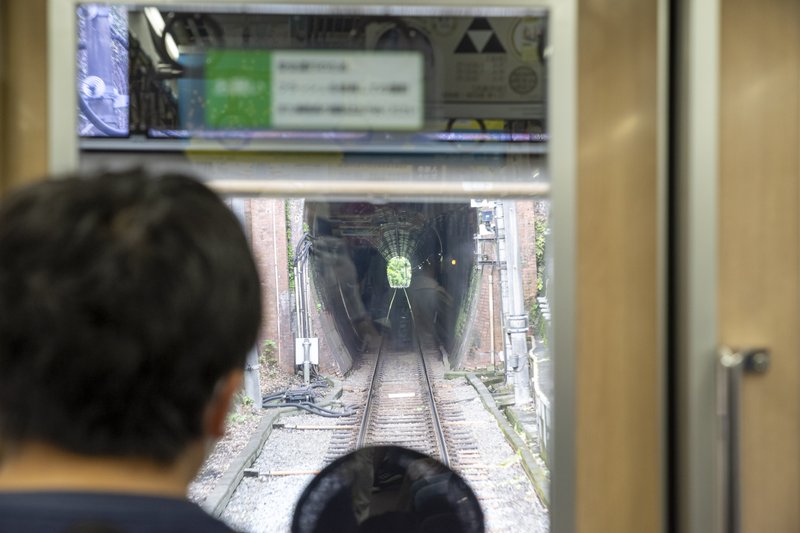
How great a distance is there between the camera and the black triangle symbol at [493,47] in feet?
5.03

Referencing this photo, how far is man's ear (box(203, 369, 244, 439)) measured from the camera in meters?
0.89

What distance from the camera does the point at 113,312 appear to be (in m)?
0.77

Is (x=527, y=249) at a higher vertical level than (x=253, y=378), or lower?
higher

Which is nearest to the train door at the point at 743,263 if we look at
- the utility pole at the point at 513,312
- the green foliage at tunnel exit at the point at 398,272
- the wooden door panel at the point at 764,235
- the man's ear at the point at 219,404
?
the wooden door panel at the point at 764,235

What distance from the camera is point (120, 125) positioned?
154 centimetres

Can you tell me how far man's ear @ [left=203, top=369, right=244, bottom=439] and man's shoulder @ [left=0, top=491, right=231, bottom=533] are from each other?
0.38ft

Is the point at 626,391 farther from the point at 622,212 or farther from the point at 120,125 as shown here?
the point at 120,125

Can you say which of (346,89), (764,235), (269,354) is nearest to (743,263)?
(764,235)

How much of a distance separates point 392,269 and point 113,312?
1.07 m

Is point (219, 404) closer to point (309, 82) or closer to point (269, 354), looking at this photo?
point (309, 82)

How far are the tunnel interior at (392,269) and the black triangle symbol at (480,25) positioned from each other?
1.33 ft

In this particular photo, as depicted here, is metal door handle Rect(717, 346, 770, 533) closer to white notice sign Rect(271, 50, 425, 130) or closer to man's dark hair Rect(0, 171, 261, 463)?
white notice sign Rect(271, 50, 425, 130)

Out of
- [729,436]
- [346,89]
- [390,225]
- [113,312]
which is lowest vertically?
[729,436]

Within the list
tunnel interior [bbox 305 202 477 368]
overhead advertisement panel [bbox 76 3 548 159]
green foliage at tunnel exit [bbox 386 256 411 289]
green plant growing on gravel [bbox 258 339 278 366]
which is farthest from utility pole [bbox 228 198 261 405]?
overhead advertisement panel [bbox 76 3 548 159]
